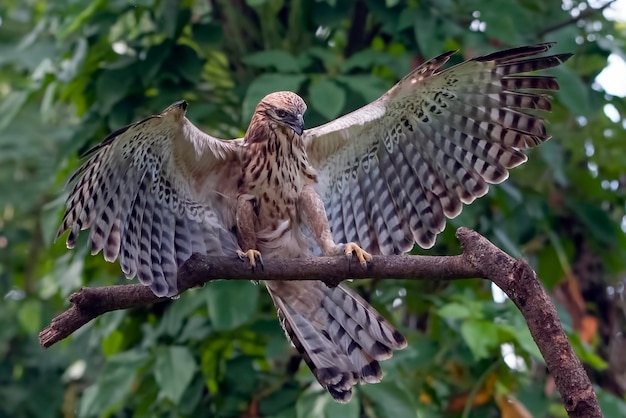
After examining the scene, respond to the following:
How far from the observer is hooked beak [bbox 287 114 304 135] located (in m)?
4.43

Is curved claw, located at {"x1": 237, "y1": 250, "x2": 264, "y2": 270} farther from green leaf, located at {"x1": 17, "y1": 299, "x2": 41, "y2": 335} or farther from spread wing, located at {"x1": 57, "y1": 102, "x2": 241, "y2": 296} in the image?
green leaf, located at {"x1": 17, "y1": 299, "x2": 41, "y2": 335}

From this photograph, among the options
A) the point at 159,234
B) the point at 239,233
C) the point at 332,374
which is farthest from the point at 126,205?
the point at 332,374

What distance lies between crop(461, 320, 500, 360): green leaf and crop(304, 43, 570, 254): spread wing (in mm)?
457

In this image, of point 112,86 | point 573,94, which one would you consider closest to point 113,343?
point 112,86

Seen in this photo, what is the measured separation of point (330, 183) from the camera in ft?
15.8

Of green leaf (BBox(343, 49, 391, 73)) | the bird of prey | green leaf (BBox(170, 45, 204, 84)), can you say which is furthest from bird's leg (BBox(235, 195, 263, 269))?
green leaf (BBox(170, 45, 204, 84))

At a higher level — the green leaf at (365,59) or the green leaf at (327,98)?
the green leaf at (365,59)

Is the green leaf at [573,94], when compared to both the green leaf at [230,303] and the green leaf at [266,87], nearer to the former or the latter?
the green leaf at [266,87]

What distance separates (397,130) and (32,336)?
3.42 m

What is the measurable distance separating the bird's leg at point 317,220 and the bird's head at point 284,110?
271 millimetres

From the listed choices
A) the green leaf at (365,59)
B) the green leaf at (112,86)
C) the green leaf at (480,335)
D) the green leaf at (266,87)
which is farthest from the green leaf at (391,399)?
the green leaf at (112,86)

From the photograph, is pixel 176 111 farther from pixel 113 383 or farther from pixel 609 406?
pixel 609 406

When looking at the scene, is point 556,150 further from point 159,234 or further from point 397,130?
point 159,234

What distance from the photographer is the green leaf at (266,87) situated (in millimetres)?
4867
